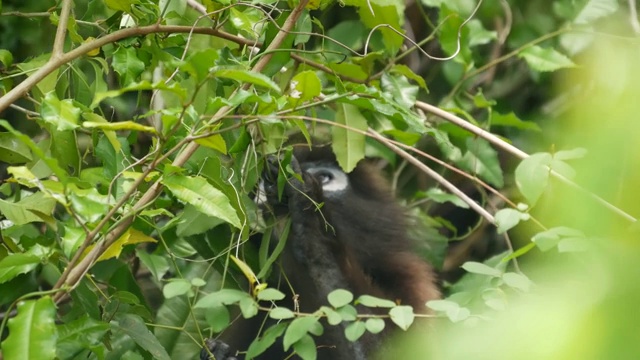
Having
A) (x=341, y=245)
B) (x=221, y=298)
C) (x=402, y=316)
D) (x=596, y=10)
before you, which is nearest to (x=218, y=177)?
(x=221, y=298)

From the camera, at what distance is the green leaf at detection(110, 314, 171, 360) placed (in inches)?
73.0

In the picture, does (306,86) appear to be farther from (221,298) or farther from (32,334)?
(32,334)

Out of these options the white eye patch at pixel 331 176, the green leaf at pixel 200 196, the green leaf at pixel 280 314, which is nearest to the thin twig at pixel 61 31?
the green leaf at pixel 200 196

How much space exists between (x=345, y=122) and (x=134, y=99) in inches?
57.8

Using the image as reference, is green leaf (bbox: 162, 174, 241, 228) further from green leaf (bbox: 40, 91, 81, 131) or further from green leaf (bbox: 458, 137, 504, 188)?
green leaf (bbox: 458, 137, 504, 188)

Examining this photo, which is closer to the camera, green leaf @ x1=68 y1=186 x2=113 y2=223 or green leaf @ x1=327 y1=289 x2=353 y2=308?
green leaf @ x1=68 y1=186 x2=113 y2=223

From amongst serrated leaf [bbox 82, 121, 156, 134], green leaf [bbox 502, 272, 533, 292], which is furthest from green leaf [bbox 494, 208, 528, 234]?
serrated leaf [bbox 82, 121, 156, 134]

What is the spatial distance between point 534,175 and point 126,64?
887 millimetres

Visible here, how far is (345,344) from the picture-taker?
2.54 m

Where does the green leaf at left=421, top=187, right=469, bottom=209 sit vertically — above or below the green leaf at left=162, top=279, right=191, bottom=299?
below

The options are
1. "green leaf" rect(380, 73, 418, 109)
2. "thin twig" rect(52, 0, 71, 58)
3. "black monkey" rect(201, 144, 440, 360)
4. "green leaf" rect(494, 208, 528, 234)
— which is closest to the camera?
"thin twig" rect(52, 0, 71, 58)

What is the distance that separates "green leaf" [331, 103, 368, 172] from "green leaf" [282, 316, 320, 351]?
587 millimetres

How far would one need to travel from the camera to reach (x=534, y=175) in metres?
1.85

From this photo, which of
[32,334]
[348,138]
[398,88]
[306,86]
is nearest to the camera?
[32,334]
